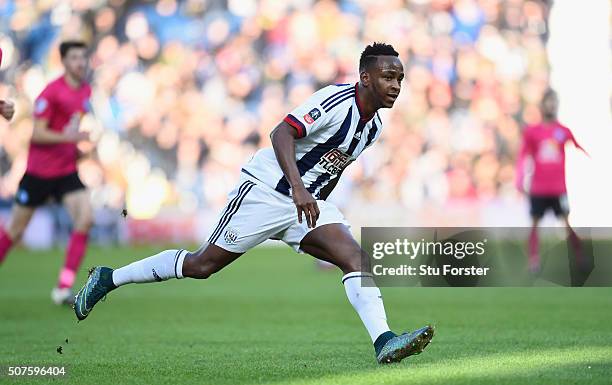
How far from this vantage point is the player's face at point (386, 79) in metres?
6.85

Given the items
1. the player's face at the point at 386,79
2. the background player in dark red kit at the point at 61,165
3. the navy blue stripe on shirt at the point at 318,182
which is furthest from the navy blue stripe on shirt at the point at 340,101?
the background player in dark red kit at the point at 61,165

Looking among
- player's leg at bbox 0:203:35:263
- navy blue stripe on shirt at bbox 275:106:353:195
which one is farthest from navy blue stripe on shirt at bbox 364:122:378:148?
player's leg at bbox 0:203:35:263

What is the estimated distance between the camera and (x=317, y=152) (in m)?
7.08

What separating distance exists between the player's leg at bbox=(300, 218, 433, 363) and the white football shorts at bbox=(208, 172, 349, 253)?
9 cm

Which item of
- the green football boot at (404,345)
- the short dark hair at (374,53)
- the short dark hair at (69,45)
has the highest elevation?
the short dark hair at (69,45)

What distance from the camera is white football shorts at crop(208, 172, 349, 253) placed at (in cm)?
714

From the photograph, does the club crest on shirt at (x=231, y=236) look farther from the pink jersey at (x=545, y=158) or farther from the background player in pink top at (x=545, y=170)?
the pink jersey at (x=545, y=158)

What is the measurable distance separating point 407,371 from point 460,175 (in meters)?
18.6

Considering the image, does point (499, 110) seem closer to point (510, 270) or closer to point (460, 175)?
point (460, 175)

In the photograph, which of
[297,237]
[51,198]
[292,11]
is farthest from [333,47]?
[297,237]

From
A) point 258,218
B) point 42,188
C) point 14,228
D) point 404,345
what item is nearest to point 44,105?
point 42,188

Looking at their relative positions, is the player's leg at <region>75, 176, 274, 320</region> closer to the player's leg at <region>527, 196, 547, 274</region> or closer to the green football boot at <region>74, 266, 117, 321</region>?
the green football boot at <region>74, 266, 117, 321</region>

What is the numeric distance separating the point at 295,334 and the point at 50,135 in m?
4.11

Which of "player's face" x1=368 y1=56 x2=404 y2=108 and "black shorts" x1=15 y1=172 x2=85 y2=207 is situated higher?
"player's face" x1=368 y1=56 x2=404 y2=108
